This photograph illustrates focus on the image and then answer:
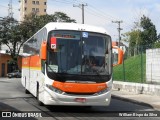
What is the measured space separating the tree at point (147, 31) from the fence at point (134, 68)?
44.5 meters

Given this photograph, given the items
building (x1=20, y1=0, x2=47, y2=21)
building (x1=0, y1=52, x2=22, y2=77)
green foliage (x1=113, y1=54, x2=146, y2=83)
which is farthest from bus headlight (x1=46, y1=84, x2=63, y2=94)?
building (x1=20, y1=0, x2=47, y2=21)

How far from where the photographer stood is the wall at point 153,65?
84.0 feet

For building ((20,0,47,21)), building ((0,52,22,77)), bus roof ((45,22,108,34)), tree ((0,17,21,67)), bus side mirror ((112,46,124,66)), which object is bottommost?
building ((0,52,22,77))

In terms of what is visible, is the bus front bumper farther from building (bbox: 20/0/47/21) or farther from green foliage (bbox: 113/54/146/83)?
building (bbox: 20/0/47/21)

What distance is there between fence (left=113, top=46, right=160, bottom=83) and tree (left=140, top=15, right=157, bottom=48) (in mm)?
A: 44542

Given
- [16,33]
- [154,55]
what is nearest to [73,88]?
[154,55]

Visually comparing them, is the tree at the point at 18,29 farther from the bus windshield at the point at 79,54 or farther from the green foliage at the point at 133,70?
the bus windshield at the point at 79,54

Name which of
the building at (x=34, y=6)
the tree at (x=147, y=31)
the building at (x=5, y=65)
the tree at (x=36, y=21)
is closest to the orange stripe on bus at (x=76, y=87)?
the tree at (x=147, y=31)

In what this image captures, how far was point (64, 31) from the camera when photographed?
15.2 meters

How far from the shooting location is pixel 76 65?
14.8m

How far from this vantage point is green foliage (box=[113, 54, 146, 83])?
26750 mm

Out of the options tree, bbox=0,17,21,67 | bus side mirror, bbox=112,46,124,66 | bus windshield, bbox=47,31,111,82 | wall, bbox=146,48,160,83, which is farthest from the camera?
tree, bbox=0,17,21,67

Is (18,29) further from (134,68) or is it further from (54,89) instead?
(54,89)

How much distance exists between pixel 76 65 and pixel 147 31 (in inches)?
2516
